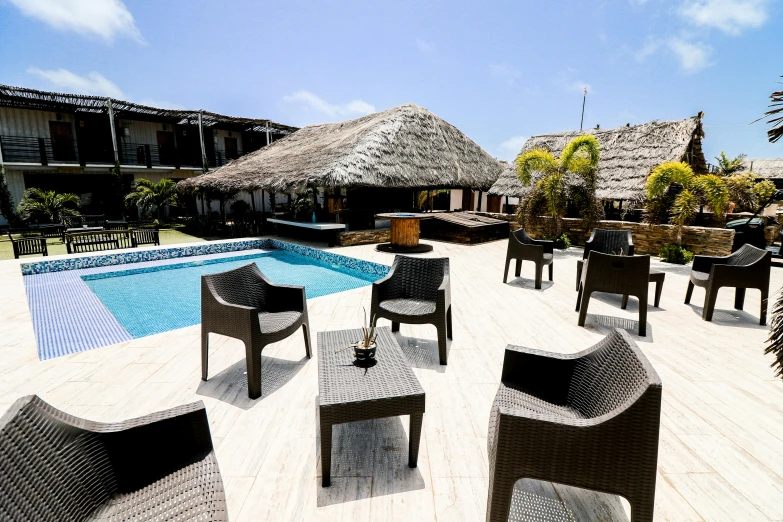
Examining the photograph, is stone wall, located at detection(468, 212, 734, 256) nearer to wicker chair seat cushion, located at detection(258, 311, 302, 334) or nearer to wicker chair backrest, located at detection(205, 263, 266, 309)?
wicker chair seat cushion, located at detection(258, 311, 302, 334)

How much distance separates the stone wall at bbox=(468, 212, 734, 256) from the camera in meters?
7.89

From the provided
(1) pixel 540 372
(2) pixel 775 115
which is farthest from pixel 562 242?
(1) pixel 540 372

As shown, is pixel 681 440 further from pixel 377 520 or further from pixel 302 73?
pixel 302 73

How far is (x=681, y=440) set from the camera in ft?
7.31

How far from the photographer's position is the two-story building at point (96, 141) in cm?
1516

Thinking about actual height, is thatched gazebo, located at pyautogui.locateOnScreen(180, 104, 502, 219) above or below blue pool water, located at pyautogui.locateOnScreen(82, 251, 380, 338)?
above

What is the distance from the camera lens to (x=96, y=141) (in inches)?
671

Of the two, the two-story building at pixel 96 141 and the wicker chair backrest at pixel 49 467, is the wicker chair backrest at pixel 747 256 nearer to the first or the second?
the wicker chair backrest at pixel 49 467

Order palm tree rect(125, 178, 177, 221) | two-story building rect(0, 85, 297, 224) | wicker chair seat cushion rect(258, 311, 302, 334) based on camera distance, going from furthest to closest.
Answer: two-story building rect(0, 85, 297, 224) → palm tree rect(125, 178, 177, 221) → wicker chair seat cushion rect(258, 311, 302, 334)

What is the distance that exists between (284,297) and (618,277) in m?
3.59

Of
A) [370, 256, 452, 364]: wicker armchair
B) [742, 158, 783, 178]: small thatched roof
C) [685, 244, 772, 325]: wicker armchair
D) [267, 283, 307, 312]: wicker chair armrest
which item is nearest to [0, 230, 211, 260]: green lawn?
[267, 283, 307, 312]: wicker chair armrest

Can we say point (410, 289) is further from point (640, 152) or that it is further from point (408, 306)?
point (640, 152)

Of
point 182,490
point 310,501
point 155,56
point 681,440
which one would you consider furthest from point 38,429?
point 155,56

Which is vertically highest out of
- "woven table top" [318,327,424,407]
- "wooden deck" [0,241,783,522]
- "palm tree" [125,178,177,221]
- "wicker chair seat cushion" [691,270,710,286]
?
"palm tree" [125,178,177,221]
